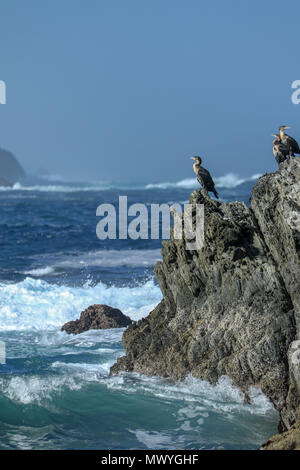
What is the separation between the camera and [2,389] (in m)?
12.6

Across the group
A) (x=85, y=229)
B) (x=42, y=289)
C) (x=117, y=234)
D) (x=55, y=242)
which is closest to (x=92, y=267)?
(x=42, y=289)

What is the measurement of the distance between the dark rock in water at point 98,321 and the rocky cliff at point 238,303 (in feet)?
14.2

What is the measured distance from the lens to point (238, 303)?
11508mm

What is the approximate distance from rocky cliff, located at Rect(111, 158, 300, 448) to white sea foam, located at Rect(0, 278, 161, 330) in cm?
733

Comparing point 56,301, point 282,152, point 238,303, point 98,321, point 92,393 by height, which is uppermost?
point 282,152

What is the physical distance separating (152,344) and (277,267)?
2688mm

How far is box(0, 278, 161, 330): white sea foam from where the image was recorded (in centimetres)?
1991
